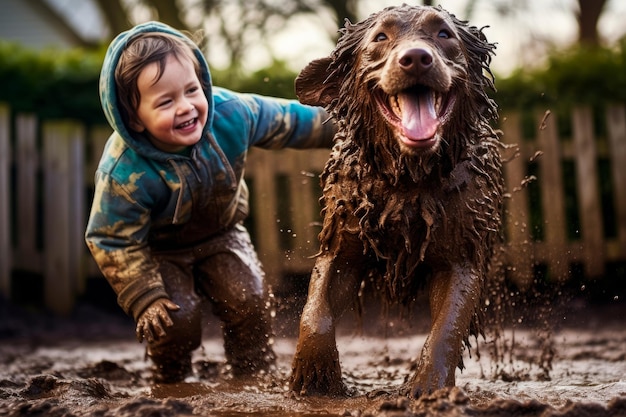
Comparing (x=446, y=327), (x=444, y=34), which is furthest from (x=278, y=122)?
(x=446, y=327)

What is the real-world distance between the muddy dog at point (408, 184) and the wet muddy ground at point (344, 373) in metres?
0.28

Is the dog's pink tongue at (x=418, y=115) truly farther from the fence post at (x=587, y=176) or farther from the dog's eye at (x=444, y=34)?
the fence post at (x=587, y=176)

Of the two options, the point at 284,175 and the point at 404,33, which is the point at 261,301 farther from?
the point at 284,175

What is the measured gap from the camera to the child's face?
3.67 meters

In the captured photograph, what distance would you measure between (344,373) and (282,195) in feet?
12.2

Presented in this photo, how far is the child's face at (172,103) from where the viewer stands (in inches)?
144

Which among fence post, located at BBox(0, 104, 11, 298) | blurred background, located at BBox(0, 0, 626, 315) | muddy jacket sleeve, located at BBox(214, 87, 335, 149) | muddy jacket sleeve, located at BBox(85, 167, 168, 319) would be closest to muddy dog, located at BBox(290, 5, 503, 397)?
muddy jacket sleeve, located at BBox(214, 87, 335, 149)

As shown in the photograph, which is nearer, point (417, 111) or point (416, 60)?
point (416, 60)

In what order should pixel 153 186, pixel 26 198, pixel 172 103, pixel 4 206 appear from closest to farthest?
pixel 172 103, pixel 153 186, pixel 4 206, pixel 26 198

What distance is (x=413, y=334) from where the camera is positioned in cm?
610

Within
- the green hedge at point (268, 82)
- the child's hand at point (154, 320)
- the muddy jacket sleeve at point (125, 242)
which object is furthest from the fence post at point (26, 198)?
the child's hand at point (154, 320)

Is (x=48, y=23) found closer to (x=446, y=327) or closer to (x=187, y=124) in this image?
(x=187, y=124)

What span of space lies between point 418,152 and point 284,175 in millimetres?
4852

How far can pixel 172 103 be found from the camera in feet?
12.1
